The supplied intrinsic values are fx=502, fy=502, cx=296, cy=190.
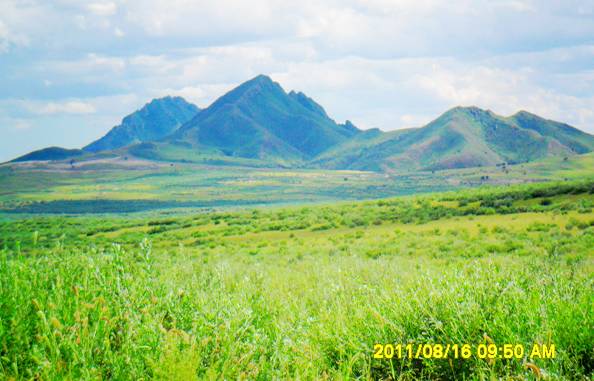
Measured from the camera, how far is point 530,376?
4.75 m

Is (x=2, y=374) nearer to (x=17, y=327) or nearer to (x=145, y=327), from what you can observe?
(x=17, y=327)

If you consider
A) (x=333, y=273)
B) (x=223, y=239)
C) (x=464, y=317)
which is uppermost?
(x=464, y=317)

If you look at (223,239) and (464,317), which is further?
(223,239)

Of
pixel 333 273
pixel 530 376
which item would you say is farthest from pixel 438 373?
pixel 333 273

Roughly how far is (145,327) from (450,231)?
111 feet

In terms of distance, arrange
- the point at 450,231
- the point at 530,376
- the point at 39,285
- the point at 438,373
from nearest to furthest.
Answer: the point at 530,376, the point at 438,373, the point at 39,285, the point at 450,231

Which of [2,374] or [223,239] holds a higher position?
[2,374]
